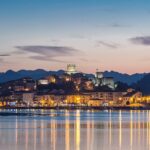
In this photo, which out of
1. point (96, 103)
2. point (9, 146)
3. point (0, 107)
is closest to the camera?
point (9, 146)

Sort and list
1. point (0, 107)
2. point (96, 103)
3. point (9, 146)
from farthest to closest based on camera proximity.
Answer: point (96, 103), point (0, 107), point (9, 146)

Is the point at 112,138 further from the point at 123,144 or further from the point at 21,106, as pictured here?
the point at 21,106

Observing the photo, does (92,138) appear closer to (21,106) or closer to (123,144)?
(123,144)

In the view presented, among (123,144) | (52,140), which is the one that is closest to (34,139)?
(52,140)

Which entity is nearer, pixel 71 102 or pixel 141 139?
pixel 141 139

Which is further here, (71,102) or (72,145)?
(71,102)

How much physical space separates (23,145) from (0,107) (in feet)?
489

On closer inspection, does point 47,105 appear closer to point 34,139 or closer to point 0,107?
point 0,107

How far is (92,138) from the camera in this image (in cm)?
4256

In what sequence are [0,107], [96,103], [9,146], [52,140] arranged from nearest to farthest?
[9,146]
[52,140]
[0,107]
[96,103]

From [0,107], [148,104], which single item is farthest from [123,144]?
[148,104]

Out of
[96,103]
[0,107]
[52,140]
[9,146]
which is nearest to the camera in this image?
[9,146]

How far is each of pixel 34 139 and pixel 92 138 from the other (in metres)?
4.04

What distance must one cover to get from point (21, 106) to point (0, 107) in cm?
900
